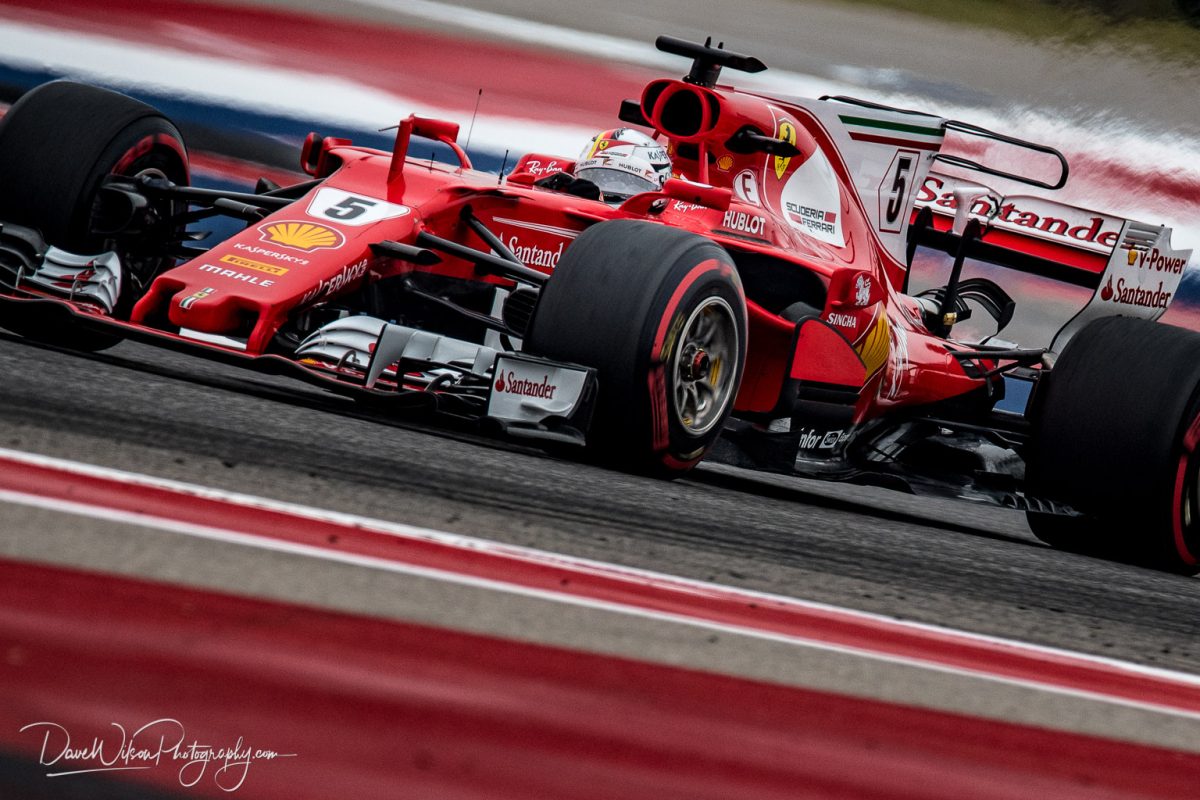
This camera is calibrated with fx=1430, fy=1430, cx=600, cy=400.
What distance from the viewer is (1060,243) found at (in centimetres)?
662

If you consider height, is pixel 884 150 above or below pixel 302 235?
above

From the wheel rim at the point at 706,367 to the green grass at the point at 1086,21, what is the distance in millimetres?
6244

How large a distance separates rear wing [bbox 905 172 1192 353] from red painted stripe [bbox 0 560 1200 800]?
4445mm

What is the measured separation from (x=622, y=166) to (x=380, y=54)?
4411mm

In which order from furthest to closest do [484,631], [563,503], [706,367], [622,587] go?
1. [706,367]
2. [563,503]
3. [622,587]
4. [484,631]

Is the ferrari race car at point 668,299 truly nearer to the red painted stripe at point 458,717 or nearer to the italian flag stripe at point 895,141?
the italian flag stripe at point 895,141

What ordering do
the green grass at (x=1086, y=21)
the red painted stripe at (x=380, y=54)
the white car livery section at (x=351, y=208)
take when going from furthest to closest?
the green grass at (x=1086, y=21) → the red painted stripe at (x=380, y=54) → the white car livery section at (x=351, y=208)

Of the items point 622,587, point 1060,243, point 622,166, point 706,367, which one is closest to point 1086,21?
point 1060,243

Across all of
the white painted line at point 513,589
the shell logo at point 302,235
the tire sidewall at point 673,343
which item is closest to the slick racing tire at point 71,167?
the shell logo at point 302,235

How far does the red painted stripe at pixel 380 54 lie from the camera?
8.75m

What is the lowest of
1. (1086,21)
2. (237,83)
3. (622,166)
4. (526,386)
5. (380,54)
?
(526,386)

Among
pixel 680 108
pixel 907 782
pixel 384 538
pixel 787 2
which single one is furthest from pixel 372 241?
pixel 787 2

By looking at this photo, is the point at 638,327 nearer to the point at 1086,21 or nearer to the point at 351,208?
the point at 351,208

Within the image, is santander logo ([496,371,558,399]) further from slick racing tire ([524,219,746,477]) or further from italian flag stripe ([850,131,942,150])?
italian flag stripe ([850,131,942,150])
